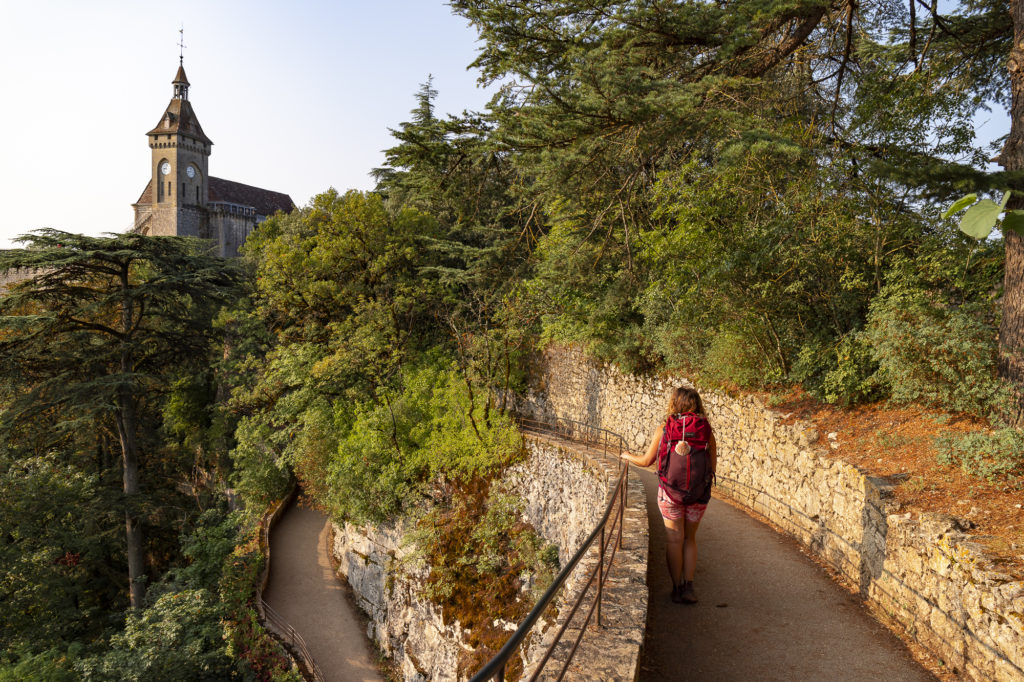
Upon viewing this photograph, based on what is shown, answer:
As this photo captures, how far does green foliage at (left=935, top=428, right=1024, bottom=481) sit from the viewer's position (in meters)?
5.57

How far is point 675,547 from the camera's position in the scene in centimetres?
519

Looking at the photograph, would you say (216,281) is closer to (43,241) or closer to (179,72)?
A: (43,241)

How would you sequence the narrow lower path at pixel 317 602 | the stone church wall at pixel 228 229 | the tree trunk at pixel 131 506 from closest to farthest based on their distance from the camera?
1. the narrow lower path at pixel 317 602
2. the tree trunk at pixel 131 506
3. the stone church wall at pixel 228 229

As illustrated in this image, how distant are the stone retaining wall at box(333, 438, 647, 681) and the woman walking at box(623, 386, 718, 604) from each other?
56 cm

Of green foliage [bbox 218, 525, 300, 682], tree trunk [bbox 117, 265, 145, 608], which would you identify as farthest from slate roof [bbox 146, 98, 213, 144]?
green foliage [bbox 218, 525, 300, 682]

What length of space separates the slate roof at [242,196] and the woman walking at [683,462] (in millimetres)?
66941

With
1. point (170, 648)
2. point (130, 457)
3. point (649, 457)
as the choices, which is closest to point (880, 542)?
point (649, 457)

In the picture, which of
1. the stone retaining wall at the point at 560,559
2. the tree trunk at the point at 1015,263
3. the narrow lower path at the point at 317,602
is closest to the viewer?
the stone retaining wall at the point at 560,559

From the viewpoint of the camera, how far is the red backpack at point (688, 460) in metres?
4.94

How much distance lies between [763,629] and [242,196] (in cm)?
7244

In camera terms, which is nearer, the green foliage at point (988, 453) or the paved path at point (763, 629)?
the paved path at point (763, 629)

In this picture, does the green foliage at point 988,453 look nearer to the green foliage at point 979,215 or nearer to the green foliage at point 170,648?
the green foliage at point 979,215

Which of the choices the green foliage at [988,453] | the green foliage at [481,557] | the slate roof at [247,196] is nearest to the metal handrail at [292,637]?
the green foliage at [481,557]

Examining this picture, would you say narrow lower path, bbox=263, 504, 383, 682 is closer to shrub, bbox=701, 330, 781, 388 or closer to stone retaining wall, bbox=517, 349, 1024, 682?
stone retaining wall, bbox=517, 349, 1024, 682
